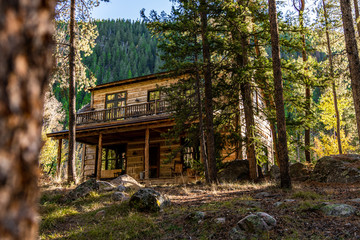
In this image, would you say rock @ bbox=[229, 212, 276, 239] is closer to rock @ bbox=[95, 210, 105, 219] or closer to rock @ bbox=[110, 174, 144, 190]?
rock @ bbox=[95, 210, 105, 219]

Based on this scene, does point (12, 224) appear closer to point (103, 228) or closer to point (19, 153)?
point (19, 153)

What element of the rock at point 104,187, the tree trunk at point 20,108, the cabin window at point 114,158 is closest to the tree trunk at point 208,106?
the rock at point 104,187

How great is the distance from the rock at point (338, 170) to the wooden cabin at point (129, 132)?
567 cm

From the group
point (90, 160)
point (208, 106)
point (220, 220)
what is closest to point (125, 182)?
point (208, 106)

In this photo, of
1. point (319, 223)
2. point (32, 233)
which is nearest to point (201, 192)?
point (319, 223)

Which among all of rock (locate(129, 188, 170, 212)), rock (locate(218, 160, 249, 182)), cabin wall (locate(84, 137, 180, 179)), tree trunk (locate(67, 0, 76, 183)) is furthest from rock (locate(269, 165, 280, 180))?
tree trunk (locate(67, 0, 76, 183))

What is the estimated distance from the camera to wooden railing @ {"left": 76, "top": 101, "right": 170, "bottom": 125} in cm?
1842

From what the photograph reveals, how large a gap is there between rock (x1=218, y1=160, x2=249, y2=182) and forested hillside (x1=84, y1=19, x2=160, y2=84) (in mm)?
86605

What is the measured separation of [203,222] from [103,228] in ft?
7.49

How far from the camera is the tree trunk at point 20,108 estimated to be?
3.07 feet

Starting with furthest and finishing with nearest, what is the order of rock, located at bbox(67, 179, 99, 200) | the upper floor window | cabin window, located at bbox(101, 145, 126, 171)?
cabin window, located at bbox(101, 145, 126, 171), the upper floor window, rock, located at bbox(67, 179, 99, 200)

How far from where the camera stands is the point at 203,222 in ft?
19.9

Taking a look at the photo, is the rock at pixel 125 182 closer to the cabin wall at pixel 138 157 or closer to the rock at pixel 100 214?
the rock at pixel 100 214

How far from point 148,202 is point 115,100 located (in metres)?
16.2
